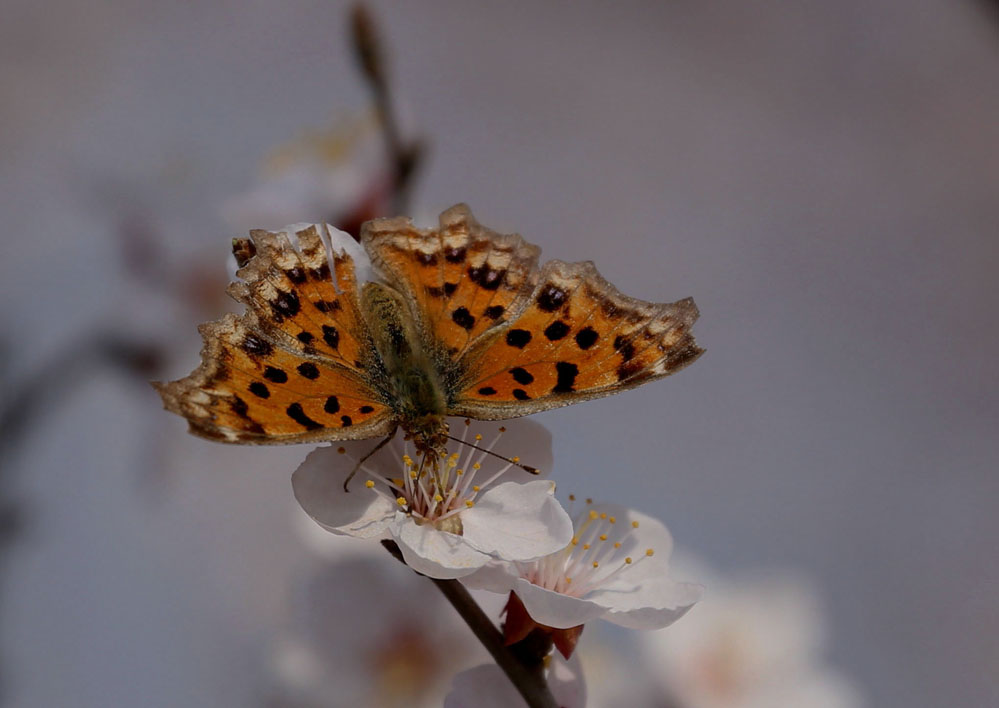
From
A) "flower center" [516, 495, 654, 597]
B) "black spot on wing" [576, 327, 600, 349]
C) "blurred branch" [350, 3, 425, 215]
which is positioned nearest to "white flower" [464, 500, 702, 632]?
"flower center" [516, 495, 654, 597]

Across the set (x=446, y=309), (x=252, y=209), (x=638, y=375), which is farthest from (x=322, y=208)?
(x=638, y=375)

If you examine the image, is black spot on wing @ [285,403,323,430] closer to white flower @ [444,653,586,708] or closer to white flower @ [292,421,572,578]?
white flower @ [292,421,572,578]

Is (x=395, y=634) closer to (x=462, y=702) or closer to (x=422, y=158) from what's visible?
(x=462, y=702)

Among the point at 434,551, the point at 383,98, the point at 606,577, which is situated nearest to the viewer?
the point at 434,551

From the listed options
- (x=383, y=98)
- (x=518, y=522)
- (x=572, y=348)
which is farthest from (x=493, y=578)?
(x=383, y=98)

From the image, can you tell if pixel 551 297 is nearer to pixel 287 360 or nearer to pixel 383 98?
pixel 287 360

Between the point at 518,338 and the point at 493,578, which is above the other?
the point at 518,338

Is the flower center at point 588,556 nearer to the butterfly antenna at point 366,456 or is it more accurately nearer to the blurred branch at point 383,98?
the butterfly antenna at point 366,456

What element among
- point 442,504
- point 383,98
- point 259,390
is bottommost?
point 442,504
